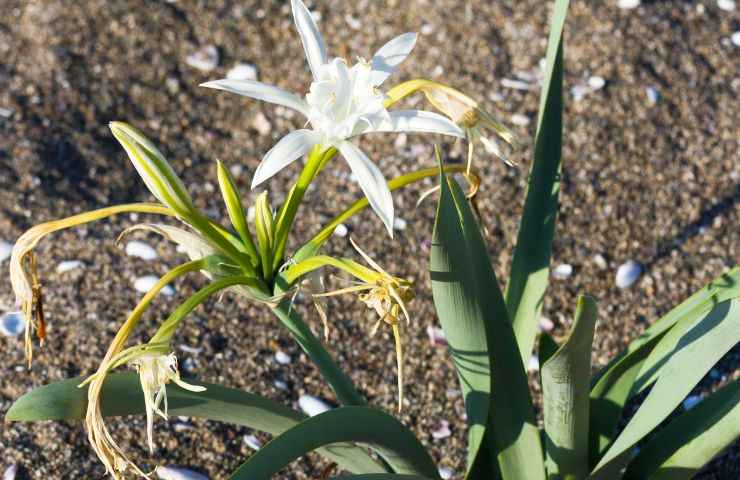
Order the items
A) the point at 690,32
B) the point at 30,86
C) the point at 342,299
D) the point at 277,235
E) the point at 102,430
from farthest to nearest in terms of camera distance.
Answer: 1. the point at 690,32
2. the point at 30,86
3. the point at 342,299
4. the point at 277,235
5. the point at 102,430

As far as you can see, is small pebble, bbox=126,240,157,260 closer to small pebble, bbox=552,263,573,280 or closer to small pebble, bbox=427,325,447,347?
small pebble, bbox=427,325,447,347

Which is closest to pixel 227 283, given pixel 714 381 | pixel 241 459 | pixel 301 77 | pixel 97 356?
pixel 241 459

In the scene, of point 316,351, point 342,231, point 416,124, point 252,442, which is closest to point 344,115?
point 416,124

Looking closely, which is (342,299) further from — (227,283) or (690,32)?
(690,32)

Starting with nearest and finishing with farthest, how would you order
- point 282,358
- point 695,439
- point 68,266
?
point 695,439 < point 282,358 < point 68,266

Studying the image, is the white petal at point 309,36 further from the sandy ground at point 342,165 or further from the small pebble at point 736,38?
the small pebble at point 736,38

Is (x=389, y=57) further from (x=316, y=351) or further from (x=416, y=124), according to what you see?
(x=316, y=351)

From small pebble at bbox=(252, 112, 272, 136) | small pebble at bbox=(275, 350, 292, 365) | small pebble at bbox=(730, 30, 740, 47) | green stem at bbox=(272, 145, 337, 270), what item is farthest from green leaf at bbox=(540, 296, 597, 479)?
small pebble at bbox=(730, 30, 740, 47)
